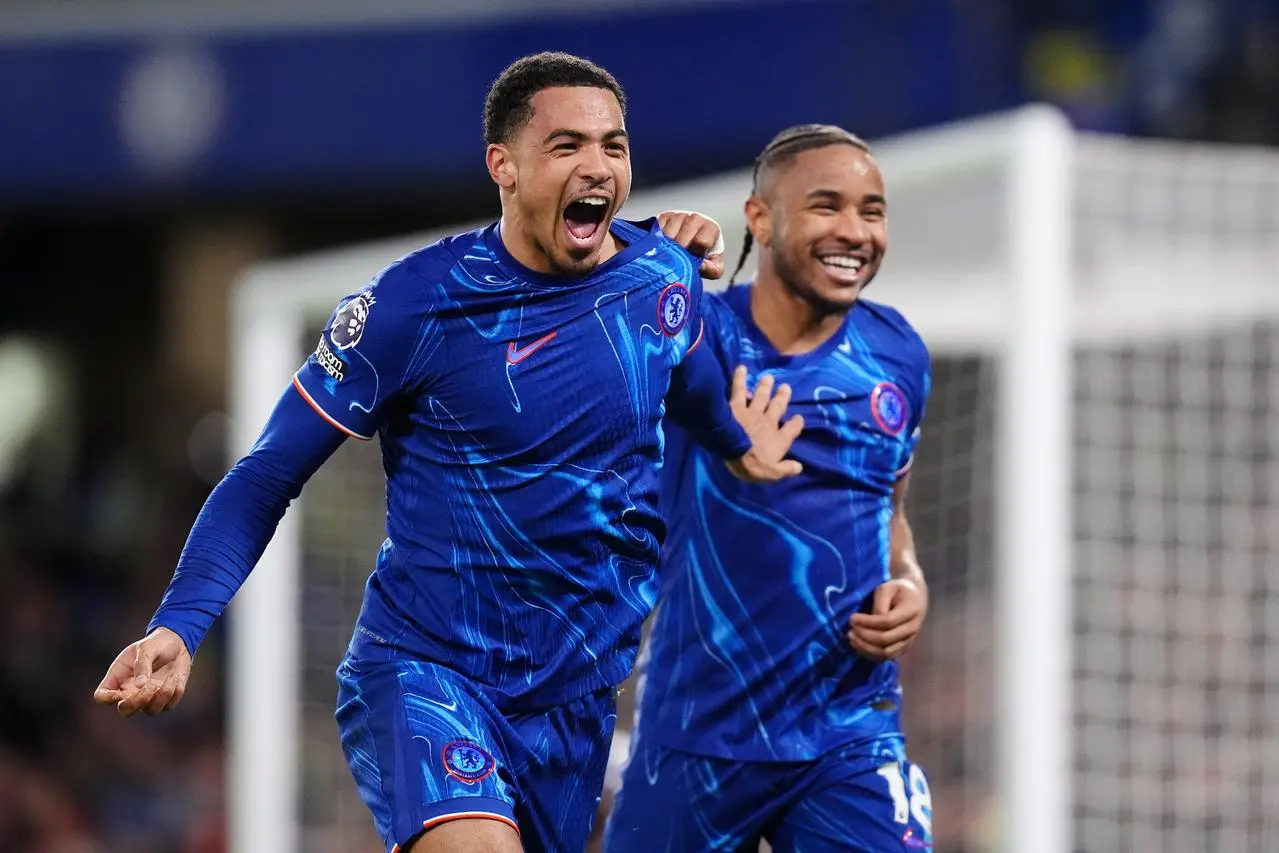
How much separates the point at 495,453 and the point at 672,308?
45cm

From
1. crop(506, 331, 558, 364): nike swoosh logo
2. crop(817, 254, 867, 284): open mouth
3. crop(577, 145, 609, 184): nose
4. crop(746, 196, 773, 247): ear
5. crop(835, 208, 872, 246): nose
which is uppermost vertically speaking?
crop(746, 196, 773, 247): ear

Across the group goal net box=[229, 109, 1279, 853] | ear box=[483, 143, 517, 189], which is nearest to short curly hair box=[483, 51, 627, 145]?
ear box=[483, 143, 517, 189]

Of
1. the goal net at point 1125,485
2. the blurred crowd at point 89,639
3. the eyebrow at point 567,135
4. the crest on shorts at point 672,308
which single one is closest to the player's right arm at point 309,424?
the eyebrow at point 567,135

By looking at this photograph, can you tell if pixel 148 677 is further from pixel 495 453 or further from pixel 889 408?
pixel 889 408

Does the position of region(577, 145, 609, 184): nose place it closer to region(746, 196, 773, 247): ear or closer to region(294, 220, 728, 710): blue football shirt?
region(294, 220, 728, 710): blue football shirt

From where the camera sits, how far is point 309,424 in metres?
3.28

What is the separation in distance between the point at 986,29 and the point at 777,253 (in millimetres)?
7773

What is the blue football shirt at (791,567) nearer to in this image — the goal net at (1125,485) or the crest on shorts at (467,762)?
the crest on shorts at (467,762)

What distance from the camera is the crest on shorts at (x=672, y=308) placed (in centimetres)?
350

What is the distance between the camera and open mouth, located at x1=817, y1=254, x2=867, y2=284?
3.91 meters

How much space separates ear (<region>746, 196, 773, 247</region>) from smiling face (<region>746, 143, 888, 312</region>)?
0.05 metres

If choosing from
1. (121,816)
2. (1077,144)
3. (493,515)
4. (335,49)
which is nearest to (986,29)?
(335,49)

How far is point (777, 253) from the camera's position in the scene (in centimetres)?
400

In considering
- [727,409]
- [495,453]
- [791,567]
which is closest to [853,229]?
[727,409]
